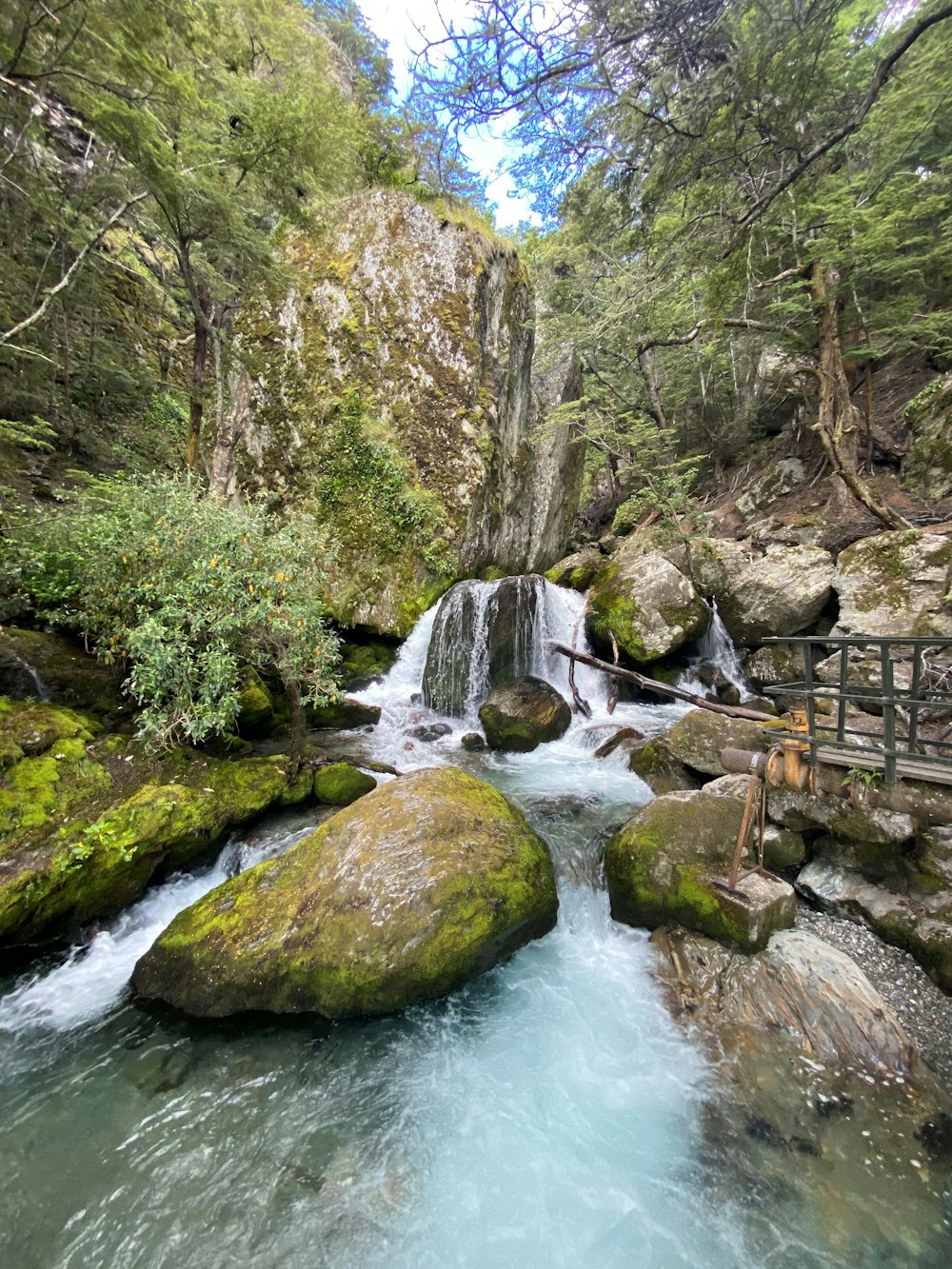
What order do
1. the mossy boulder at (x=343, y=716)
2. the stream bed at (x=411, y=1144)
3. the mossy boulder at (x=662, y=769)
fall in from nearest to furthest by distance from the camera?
the stream bed at (x=411, y=1144) → the mossy boulder at (x=662, y=769) → the mossy boulder at (x=343, y=716)

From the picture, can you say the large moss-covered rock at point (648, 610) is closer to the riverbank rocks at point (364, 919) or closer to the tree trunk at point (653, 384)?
the riverbank rocks at point (364, 919)

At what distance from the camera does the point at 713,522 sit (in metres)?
16.5

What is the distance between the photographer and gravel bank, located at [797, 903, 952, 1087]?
3.66 metres

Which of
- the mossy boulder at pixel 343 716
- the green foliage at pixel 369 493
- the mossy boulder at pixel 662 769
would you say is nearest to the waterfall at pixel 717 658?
the mossy boulder at pixel 662 769

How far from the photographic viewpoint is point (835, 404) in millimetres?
12109

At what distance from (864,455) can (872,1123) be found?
1477 cm

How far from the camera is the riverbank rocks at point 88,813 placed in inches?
176

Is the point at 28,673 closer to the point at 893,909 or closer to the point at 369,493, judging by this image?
the point at 369,493

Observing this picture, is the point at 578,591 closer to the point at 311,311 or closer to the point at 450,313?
the point at 450,313

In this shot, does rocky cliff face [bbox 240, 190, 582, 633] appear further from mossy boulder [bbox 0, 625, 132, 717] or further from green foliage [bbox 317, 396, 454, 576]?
mossy boulder [bbox 0, 625, 132, 717]

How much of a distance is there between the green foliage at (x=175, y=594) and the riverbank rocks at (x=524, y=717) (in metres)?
3.76

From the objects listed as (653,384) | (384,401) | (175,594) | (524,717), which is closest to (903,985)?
(524,717)

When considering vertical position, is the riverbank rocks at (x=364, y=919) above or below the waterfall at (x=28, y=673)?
below

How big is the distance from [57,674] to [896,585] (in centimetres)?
1390
